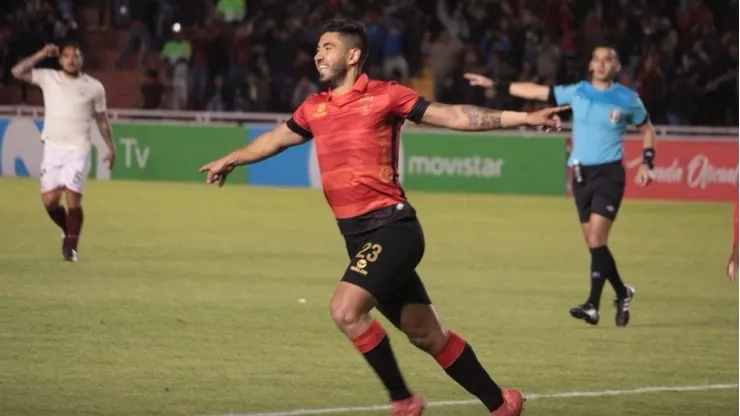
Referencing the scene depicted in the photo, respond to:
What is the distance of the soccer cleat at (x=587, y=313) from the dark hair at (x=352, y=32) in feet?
16.4

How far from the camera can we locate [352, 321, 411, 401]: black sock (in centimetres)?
789

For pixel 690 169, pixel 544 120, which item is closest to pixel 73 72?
pixel 544 120

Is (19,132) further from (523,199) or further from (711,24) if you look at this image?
(711,24)

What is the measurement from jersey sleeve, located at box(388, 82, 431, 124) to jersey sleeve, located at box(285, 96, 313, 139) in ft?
1.68

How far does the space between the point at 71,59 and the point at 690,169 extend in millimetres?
12352

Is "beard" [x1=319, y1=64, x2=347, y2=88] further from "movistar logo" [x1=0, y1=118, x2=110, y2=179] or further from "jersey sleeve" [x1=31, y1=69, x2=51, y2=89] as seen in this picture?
"movistar logo" [x1=0, y1=118, x2=110, y2=179]

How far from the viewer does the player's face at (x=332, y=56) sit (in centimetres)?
810

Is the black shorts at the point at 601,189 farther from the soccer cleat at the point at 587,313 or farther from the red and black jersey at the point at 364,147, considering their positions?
the red and black jersey at the point at 364,147

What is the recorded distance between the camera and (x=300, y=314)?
512 inches

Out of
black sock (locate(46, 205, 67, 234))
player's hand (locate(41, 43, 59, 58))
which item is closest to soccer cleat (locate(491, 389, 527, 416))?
player's hand (locate(41, 43, 59, 58))

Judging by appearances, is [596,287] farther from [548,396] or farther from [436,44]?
[436,44]

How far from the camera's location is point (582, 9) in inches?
1152

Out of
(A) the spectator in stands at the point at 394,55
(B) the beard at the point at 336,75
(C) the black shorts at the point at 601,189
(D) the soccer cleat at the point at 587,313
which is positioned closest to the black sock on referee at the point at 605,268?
(D) the soccer cleat at the point at 587,313

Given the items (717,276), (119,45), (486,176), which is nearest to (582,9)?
(486,176)
